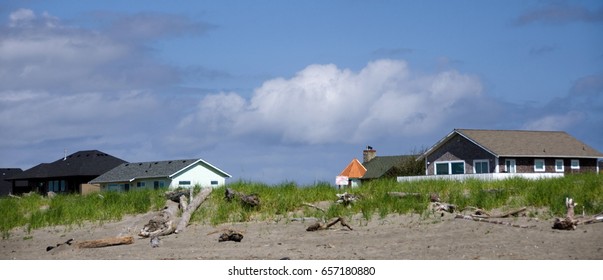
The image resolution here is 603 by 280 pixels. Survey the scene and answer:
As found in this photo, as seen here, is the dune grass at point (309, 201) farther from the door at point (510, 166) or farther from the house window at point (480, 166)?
the door at point (510, 166)

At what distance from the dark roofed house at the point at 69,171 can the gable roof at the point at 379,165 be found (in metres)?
24.0

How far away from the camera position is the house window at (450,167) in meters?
53.4

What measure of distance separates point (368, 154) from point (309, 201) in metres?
50.5

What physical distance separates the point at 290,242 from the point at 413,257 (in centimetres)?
339

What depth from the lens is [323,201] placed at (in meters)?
21.8

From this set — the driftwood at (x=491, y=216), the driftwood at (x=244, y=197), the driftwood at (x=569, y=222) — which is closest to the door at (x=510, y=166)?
the driftwood at (x=244, y=197)

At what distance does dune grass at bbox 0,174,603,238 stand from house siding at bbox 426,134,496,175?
94.0 feet

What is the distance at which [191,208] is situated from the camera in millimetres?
20562

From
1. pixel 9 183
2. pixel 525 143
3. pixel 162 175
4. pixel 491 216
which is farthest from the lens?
pixel 9 183

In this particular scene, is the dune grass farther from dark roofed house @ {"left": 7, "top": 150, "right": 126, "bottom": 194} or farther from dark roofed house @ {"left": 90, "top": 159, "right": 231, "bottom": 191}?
dark roofed house @ {"left": 7, "top": 150, "right": 126, "bottom": 194}

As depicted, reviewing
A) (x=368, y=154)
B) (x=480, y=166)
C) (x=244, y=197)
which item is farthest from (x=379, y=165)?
(x=244, y=197)

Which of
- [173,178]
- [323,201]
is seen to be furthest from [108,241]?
[173,178]

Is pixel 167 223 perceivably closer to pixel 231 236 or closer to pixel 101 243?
pixel 101 243
